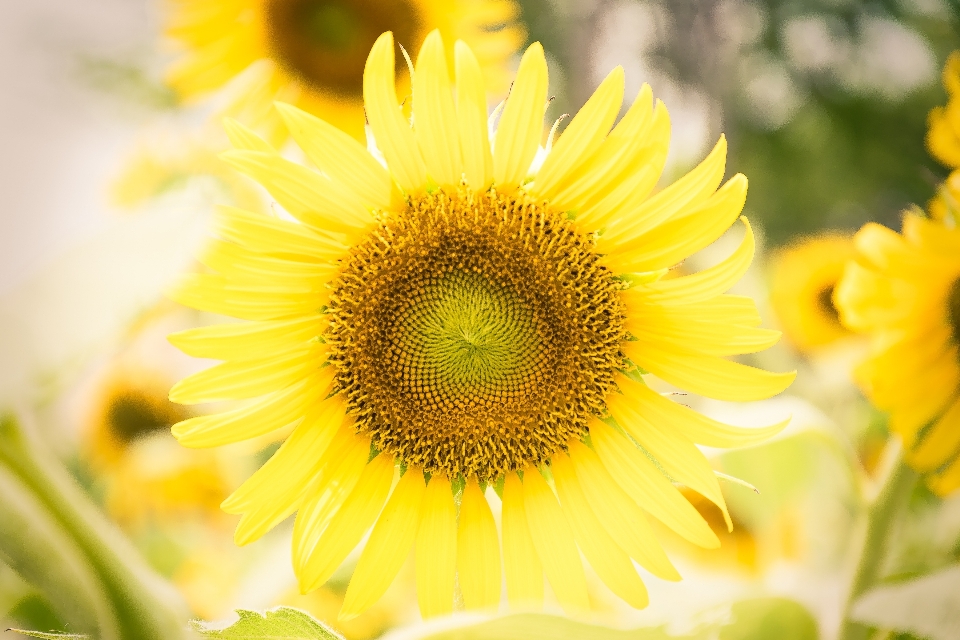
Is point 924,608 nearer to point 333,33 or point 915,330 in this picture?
point 915,330

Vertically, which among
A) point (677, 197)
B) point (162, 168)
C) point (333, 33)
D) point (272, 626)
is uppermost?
point (333, 33)

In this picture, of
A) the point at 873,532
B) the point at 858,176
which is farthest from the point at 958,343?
the point at 858,176

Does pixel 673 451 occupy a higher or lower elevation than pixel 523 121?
lower

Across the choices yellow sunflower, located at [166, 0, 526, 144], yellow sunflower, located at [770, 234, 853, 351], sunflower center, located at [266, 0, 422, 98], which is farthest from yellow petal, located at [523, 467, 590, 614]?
yellow sunflower, located at [770, 234, 853, 351]

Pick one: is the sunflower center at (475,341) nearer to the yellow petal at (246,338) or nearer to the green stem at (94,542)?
the yellow petal at (246,338)

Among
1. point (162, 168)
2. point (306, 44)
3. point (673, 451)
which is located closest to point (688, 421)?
point (673, 451)

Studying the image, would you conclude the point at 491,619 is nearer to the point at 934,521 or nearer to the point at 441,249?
the point at 441,249

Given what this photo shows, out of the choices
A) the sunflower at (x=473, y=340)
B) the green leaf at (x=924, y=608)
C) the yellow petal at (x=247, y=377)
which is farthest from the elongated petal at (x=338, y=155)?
the green leaf at (x=924, y=608)

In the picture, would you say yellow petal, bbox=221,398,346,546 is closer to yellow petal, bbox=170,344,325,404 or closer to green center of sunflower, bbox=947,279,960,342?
yellow petal, bbox=170,344,325,404

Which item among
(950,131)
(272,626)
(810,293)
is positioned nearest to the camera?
(272,626)
